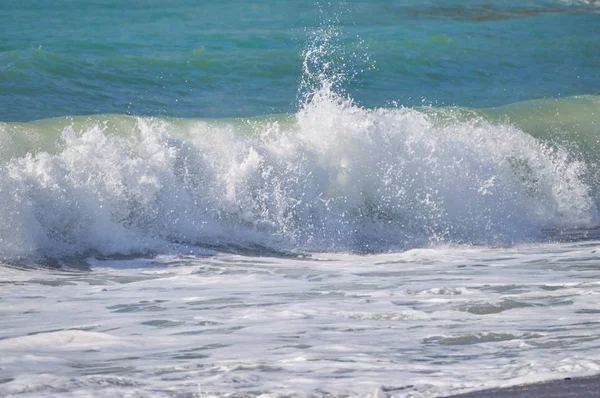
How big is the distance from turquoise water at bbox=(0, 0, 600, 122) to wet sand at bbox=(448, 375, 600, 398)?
896 cm

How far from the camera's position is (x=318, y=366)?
432 centimetres

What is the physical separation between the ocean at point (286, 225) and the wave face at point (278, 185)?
0.02 metres

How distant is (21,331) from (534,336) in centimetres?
249

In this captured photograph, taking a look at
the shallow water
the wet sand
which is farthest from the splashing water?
the wet sand

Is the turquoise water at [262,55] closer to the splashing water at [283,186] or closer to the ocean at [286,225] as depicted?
the ocean at [286,225]

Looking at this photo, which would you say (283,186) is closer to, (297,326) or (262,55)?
(297,326)

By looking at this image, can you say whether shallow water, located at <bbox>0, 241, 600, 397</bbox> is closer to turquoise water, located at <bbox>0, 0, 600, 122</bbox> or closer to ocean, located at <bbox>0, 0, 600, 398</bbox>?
ocean, located at <bbox>0, 0, 600, 398</bbox>

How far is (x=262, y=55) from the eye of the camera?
16.9m

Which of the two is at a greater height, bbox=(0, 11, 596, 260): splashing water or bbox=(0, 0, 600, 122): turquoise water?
bbox=(0, 0, 600, 122): turquoise water

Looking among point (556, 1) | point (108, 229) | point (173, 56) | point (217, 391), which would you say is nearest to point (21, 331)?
point (217, 391)

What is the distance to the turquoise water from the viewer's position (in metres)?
13.8

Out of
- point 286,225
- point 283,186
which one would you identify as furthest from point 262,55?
point 286,225

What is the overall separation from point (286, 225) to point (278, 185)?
1.72ft

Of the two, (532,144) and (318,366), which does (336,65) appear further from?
(318,366)
